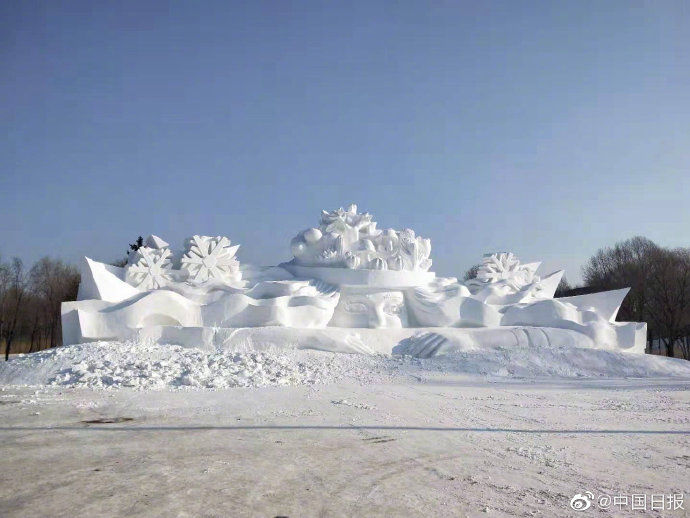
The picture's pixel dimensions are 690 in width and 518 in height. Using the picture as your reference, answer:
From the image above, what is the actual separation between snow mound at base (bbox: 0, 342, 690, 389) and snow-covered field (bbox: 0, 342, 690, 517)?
0.05 metres

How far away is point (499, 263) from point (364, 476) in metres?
12.6

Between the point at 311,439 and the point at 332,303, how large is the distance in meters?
7.69

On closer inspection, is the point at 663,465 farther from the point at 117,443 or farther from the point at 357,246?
the point at 357,246

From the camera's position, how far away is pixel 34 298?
931 inches

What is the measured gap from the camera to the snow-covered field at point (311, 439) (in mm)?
3195

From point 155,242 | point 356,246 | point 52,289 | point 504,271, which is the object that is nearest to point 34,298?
point 52,289

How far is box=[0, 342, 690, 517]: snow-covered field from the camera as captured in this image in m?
3.20

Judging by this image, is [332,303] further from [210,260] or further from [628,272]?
[628,272]

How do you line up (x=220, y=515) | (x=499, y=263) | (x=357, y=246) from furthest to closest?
(x=499, y=263) < (x=357, y=246) < (x=220, y=515)

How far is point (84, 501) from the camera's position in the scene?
3098mm

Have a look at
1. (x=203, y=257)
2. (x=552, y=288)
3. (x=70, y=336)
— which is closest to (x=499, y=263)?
(x=552, y=288)
